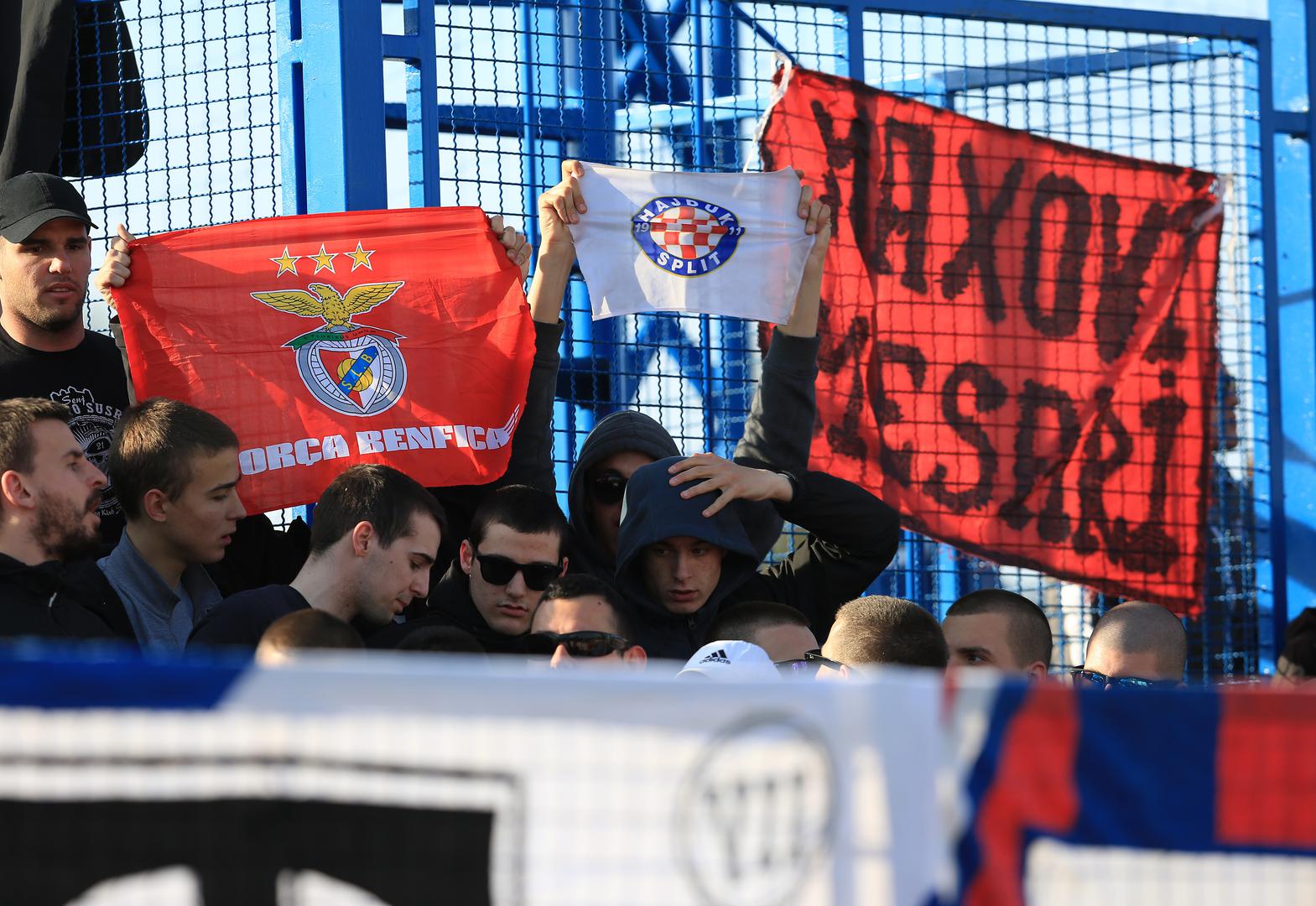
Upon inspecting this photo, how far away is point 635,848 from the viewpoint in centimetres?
210

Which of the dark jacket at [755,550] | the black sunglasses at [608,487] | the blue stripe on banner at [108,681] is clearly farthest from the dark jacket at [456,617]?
the blue stripe on banner at [108,681]

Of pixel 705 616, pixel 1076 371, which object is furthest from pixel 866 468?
pixel 705 616

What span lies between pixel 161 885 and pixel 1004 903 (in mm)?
1076

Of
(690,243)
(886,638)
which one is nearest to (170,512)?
(886,638)

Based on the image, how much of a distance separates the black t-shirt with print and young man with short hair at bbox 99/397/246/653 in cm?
44

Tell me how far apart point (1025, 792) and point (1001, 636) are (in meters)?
2.83

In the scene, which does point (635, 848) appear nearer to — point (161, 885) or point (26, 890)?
point (161, 885)

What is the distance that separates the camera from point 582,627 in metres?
4.07

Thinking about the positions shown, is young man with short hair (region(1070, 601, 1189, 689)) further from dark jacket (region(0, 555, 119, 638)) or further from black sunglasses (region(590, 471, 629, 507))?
dark jacket (region(0, 555, 119, 638))

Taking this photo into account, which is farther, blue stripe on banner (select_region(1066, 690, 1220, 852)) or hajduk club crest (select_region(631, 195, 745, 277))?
hajduk club crest (select_region(631, 195, 745, 277))

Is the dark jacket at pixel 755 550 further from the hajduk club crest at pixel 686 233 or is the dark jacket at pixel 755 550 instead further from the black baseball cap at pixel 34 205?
the black baseball cap at pixel 34 205

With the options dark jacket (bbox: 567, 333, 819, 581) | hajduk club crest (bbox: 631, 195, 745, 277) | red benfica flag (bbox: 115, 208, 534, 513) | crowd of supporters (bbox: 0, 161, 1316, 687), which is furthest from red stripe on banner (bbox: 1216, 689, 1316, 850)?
hajduk club crest (bbox: 631, 195, 745, 277)

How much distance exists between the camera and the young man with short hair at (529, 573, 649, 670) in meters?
3.79

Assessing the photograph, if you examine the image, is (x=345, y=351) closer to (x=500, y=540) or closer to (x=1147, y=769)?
(x=500, y=540)
